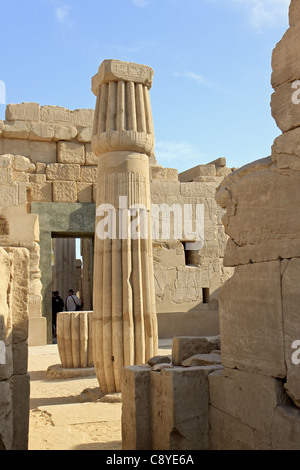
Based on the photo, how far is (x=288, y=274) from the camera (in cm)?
330

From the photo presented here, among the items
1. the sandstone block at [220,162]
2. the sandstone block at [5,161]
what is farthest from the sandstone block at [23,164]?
the sandstone block at [220,162]

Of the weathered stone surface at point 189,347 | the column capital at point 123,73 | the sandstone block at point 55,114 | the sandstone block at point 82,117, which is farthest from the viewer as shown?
the sandstone block at point 82,117

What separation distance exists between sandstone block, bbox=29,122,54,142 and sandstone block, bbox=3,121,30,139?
0.12 metres

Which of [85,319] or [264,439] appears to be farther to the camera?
[85,319]

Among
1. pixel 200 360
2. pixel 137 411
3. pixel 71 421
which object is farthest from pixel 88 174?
pixel 137 411

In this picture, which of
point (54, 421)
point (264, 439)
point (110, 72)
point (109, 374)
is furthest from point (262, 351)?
point (110, 72)

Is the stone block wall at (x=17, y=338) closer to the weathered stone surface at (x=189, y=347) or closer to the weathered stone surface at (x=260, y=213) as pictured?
the weathered stone surface at (x=189, y=347)

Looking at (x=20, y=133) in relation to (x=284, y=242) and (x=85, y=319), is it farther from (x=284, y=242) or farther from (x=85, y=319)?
(x=284, y=242)

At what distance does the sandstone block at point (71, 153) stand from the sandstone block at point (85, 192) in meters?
0.58

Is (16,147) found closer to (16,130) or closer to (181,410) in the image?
(16,130)

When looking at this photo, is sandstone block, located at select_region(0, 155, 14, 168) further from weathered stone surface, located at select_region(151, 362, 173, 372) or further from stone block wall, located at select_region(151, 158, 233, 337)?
weathered stone surface, located at select_region(151, 362, 173, 372)

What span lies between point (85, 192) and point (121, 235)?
253 inches

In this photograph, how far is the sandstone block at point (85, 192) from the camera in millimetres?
12672
